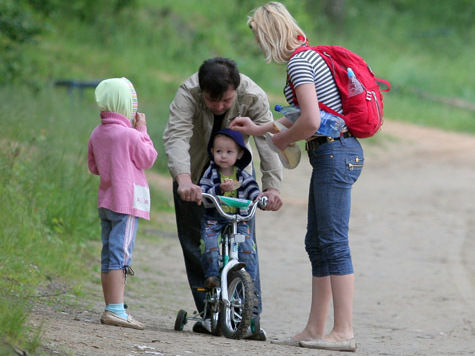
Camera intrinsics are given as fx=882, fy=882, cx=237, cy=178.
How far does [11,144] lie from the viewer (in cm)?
807

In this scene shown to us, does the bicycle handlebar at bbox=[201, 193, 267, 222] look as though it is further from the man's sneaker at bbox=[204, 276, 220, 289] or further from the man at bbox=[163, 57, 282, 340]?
the man's sneaker at bbox=[204, 276, 220, 289]

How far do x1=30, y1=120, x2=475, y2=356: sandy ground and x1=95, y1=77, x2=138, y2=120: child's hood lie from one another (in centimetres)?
129

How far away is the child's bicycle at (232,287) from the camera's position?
508 cm

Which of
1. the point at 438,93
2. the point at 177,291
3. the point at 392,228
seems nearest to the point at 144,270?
the point at 177,291

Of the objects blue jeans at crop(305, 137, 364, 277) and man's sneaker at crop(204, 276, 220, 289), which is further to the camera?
man's sneaker at crop(204, 276, 220, 289)

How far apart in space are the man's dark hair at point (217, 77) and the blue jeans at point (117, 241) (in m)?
0.93

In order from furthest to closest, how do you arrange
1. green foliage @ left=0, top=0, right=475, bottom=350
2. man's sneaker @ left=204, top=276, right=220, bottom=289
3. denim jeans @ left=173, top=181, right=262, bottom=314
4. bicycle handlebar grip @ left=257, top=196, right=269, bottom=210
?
green foliage @ left=0, top=0, right=475, bottom=350 → denim jeans @ left=173, top=181, right=262, bottom=314 → man's sneaker @ left=204, top=276, right=220, bottom=289 → bicycle handlebar grip @ left=257, top=196, right=269, bottom=210

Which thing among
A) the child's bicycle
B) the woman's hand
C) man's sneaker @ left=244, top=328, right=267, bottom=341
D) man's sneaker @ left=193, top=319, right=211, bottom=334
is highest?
the woman's hand

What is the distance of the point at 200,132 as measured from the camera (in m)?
5.57

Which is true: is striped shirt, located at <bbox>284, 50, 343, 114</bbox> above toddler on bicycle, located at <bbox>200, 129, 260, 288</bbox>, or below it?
above

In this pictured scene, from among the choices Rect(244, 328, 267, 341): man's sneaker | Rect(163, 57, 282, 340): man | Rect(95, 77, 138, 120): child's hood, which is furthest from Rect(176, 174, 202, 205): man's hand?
Rect(244, 328, 267, 341): man's sneaker

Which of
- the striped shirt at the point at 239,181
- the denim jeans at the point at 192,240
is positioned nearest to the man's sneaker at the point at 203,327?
the denim jeans at the point at 192,240

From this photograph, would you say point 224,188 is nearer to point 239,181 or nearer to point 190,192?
point 239,181

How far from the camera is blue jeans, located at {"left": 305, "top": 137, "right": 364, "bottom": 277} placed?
509cm
